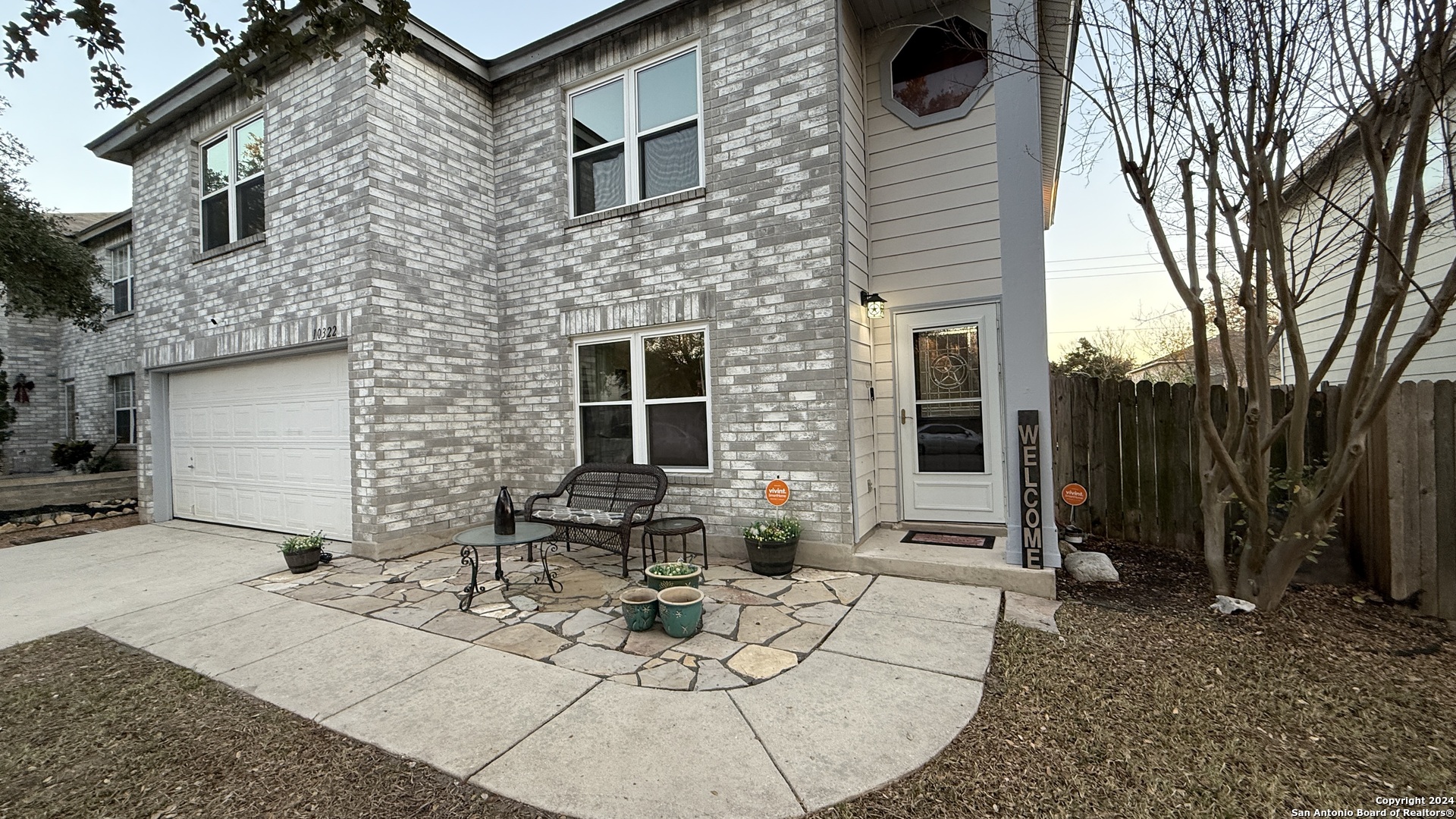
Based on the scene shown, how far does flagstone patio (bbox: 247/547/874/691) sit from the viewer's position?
11.0 ft

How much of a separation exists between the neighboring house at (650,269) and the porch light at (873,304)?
23 millimetres

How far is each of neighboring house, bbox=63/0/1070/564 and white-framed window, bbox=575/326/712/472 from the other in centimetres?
3

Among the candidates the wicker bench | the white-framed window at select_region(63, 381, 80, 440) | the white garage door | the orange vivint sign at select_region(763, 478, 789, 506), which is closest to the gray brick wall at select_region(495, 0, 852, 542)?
the orange vivint sign at select_region(763, 478, 789, 506)

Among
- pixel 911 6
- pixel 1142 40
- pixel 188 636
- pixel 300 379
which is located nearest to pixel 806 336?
pixel 1142 40

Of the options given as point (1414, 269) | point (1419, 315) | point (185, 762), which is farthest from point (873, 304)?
point (1419, 315)

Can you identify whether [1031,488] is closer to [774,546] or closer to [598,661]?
[774,546]

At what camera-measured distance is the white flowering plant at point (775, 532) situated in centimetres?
491

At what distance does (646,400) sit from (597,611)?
8.05 feet

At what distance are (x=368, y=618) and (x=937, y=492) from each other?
5.07m

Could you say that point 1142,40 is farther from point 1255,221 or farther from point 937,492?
point 937,492

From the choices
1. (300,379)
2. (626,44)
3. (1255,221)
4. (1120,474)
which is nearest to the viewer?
(1255,221)

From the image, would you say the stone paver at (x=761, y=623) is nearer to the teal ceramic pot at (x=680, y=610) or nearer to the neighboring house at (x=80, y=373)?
the teal ceramic pot at (x=680, y=610)

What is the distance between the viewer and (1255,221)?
143 inches

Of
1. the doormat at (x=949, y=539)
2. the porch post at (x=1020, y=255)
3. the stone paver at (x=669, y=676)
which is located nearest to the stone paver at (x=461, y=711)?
the stone paver at (x=669, y=676)
